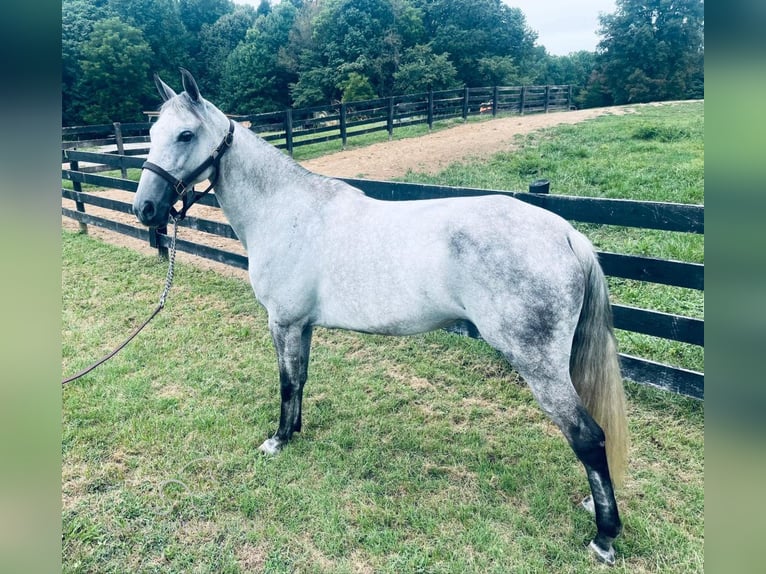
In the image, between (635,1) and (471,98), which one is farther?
(635,1)

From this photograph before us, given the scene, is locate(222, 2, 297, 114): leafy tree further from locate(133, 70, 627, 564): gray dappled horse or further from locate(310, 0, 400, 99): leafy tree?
locate(133, 70, 627, 564): gray dappled horse

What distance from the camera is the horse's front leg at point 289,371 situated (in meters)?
3.01

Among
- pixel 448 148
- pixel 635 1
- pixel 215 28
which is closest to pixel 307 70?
pixel 215 28

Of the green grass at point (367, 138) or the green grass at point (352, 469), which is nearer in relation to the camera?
the green grass at point (352, 469)

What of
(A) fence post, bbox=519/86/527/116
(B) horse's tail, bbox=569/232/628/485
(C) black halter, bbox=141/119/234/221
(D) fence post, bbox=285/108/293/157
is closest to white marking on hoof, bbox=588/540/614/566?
(B) horse's tail, bbox=569/232/628/485

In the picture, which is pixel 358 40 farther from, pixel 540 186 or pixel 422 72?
pixel 540 186

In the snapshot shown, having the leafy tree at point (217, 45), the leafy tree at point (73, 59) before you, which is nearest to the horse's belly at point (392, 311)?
the leafy tree at point (73, 59)

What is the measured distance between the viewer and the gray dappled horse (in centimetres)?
223

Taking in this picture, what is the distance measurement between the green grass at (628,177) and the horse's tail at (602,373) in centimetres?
59

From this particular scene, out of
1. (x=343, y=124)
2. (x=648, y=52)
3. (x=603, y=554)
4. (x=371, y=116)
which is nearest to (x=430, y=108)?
(x=371, y=116)

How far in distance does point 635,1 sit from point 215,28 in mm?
34830

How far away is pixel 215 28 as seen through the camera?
44219 mm

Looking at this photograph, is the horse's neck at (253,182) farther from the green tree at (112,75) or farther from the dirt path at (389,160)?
the green tree at (112,75)
